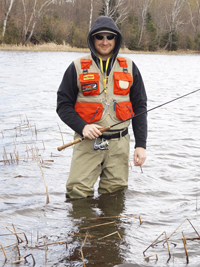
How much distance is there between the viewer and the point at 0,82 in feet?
53.5

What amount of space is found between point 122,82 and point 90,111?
16.8 inches

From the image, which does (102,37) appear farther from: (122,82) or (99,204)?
(99,204)

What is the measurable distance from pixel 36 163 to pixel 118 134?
268 centimetres

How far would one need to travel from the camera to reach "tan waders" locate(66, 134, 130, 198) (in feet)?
12.3

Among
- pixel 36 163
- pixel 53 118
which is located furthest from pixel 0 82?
pixel 36 163

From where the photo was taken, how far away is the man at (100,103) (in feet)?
11.9

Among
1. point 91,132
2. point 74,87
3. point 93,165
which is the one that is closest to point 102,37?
point 74,87

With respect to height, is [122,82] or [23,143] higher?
[122,82]

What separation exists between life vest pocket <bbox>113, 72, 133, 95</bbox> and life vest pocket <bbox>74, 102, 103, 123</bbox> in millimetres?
234

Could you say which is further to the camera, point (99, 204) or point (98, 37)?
point (99, 204)

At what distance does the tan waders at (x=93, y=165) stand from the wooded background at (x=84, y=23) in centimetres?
3815

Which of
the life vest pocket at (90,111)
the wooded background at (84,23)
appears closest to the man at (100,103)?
the life vest pocket at (90,111)

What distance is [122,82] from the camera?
144 inches

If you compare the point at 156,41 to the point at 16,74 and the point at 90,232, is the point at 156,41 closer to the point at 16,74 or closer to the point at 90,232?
the point at 16,74
